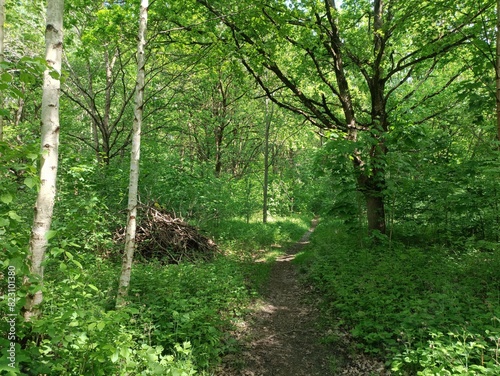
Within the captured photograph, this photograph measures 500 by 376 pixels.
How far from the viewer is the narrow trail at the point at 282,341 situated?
13.8 feet

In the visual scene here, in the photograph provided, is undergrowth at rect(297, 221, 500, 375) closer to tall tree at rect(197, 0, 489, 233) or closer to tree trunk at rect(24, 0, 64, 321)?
tall tree at rect(197, 0, 489, 233)

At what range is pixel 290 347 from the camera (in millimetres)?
4793

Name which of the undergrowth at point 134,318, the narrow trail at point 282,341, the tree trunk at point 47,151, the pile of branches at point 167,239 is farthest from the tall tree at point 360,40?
the pile of branches at point 167,239

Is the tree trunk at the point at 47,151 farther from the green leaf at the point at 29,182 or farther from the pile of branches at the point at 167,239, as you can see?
the pile of branches at the point at 167,239

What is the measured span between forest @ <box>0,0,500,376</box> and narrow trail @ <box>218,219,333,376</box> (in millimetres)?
151

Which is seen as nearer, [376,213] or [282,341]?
[282,341]

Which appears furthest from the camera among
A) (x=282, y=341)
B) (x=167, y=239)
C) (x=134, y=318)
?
(x=167, y=239)

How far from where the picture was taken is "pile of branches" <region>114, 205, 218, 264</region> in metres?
7.98

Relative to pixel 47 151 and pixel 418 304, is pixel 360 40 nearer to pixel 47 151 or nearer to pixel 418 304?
pixel 418 304

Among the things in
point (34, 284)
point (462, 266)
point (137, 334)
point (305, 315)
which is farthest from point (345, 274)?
point (34, 284)

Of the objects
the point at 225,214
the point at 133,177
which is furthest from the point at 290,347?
the point at 225,214

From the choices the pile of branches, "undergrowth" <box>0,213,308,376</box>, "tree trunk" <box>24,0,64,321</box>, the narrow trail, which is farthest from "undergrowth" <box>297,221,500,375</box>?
"tree trunk" <box>24,0,64,321</box>

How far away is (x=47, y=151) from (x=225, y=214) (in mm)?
9532

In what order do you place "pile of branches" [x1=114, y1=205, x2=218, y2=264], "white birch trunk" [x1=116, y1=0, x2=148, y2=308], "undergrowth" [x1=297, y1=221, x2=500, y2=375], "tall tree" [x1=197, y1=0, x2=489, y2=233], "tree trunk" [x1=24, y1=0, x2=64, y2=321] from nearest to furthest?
"tree trunk" [x1=24, y1=0, x2=64, y2=321] < "undergrowth" [x1=297, y1=221, x2=500, y2=375] < "white birch trunk" [x1=116, y1=0, x2=148, y2=308] < "tall tree" [x1=197, y1=0, x2=489, y2=233] < "pile of branches" [x1=114, y1=205, x2=218, y2=264]
